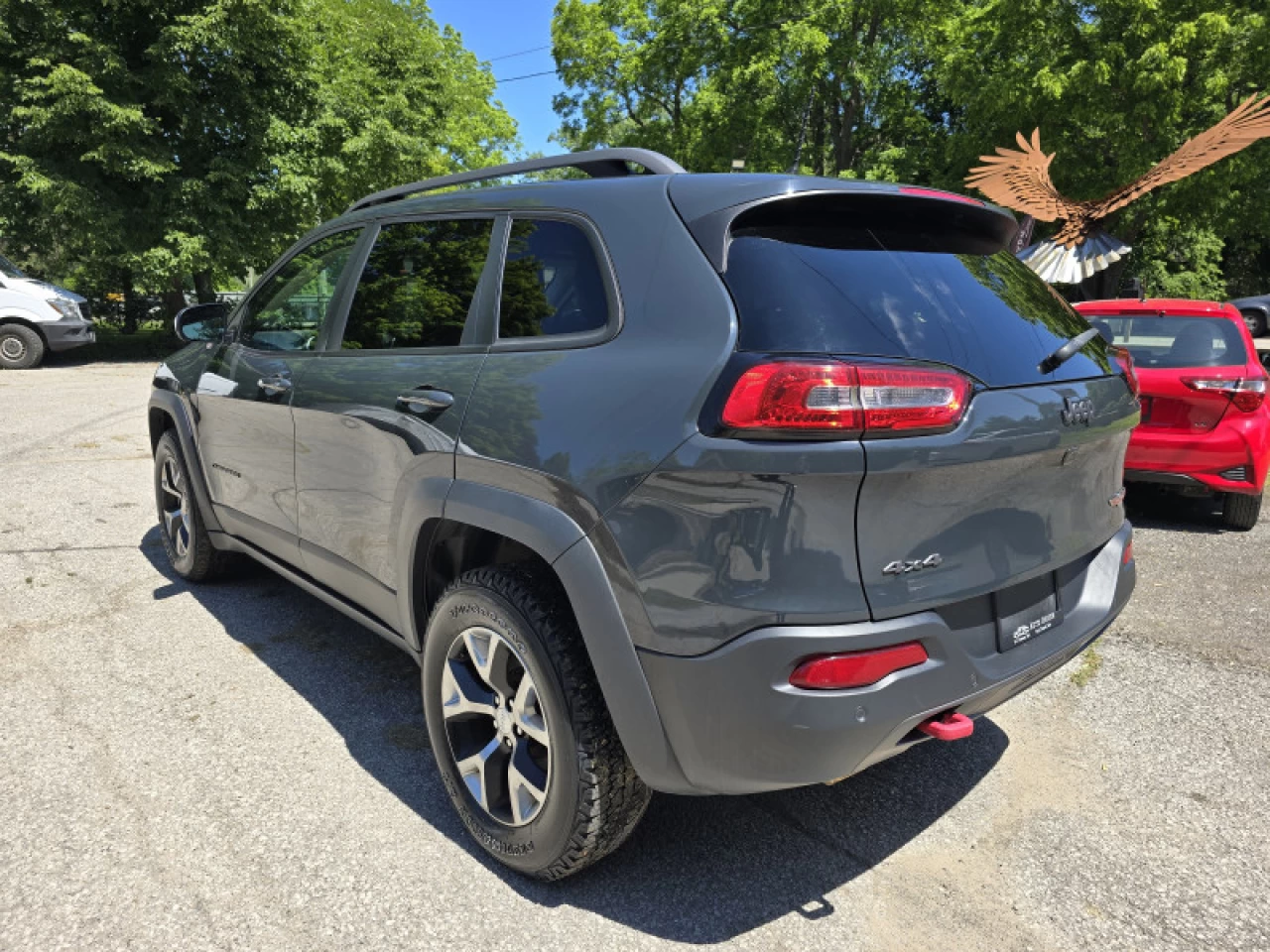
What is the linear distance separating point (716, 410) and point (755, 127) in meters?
25.7

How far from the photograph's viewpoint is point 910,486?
1800 mm

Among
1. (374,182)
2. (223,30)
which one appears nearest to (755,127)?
(374,182)

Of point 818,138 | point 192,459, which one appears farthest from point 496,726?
point 818,138

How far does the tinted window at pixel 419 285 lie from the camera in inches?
103

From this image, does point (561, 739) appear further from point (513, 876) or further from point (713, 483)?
point (713, 483)

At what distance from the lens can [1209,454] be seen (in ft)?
18.1

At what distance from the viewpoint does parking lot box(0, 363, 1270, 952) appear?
213 cm

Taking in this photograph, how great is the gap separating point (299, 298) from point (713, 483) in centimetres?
246

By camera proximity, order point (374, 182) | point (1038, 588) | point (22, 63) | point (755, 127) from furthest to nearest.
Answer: point (755, 127) < point (374, 182) < point (22, 63) < point (1038, 588)

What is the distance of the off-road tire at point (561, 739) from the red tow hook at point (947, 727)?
2.28 feet

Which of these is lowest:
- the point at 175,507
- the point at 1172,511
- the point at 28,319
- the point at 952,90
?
the point at 1172,511

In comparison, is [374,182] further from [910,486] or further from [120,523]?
[910,486]

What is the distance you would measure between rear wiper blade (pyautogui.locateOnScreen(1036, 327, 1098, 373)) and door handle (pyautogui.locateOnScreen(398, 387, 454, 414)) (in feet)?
5.14

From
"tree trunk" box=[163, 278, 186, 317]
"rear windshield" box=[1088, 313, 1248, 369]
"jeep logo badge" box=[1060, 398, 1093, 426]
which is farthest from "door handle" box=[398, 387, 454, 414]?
"tree trunk" box=[163, 278, 186, 317]
